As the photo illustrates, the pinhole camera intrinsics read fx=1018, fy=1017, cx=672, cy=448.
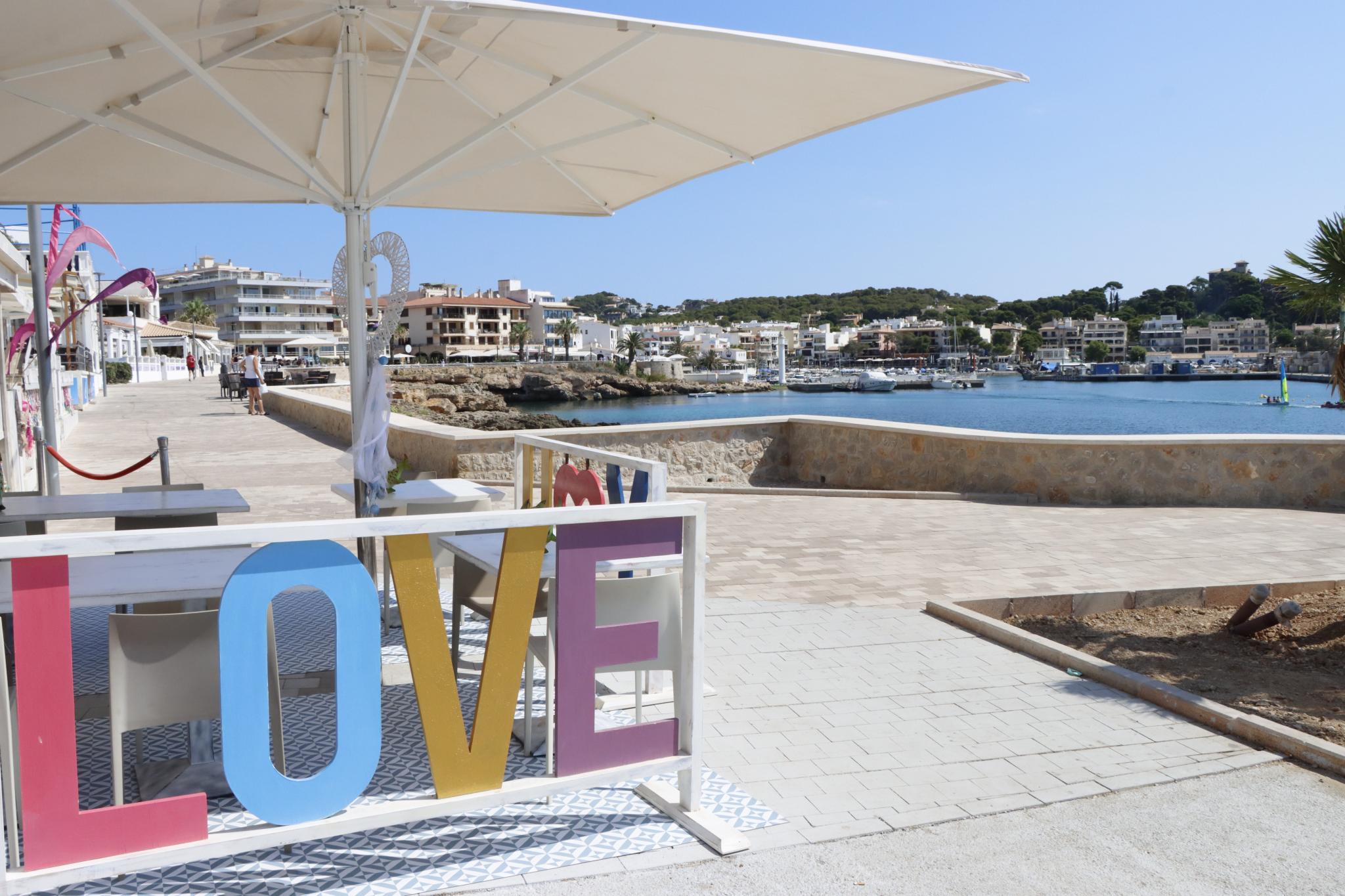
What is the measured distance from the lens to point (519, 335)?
130875 millimetres

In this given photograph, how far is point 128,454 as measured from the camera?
14.8 metres

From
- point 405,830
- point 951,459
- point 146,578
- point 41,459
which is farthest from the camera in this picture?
point 951,459

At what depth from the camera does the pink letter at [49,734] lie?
2.38m

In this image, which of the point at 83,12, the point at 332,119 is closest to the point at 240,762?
the point at 83,12

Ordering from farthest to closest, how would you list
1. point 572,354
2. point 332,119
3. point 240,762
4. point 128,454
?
point 572,354 → point 128,454 → point 332,119 → point 240,762

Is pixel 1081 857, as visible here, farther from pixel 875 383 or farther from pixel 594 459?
pixel 875 383

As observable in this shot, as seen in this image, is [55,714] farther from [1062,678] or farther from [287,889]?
[1062,678]

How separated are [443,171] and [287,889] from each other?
4951 mm

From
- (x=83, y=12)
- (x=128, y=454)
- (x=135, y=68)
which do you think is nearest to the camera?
(x=83, y=12)

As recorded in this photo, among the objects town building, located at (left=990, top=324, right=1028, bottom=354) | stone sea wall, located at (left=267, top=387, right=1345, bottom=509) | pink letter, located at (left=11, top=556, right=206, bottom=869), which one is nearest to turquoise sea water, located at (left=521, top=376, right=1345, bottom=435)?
stone sea wall, located at (left=267, top=387, right=1345, bottom=509)

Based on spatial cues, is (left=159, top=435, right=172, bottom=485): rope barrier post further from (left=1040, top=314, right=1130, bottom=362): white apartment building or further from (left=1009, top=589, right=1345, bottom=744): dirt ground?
(left=1040, top=314, right=1130, bottom=362): white apartment building

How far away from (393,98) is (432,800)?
326 centimetres

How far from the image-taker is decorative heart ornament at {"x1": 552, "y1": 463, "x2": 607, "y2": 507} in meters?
4.74

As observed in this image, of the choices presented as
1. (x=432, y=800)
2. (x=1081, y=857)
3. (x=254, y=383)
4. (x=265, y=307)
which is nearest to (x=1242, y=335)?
(x=265, y=307)
